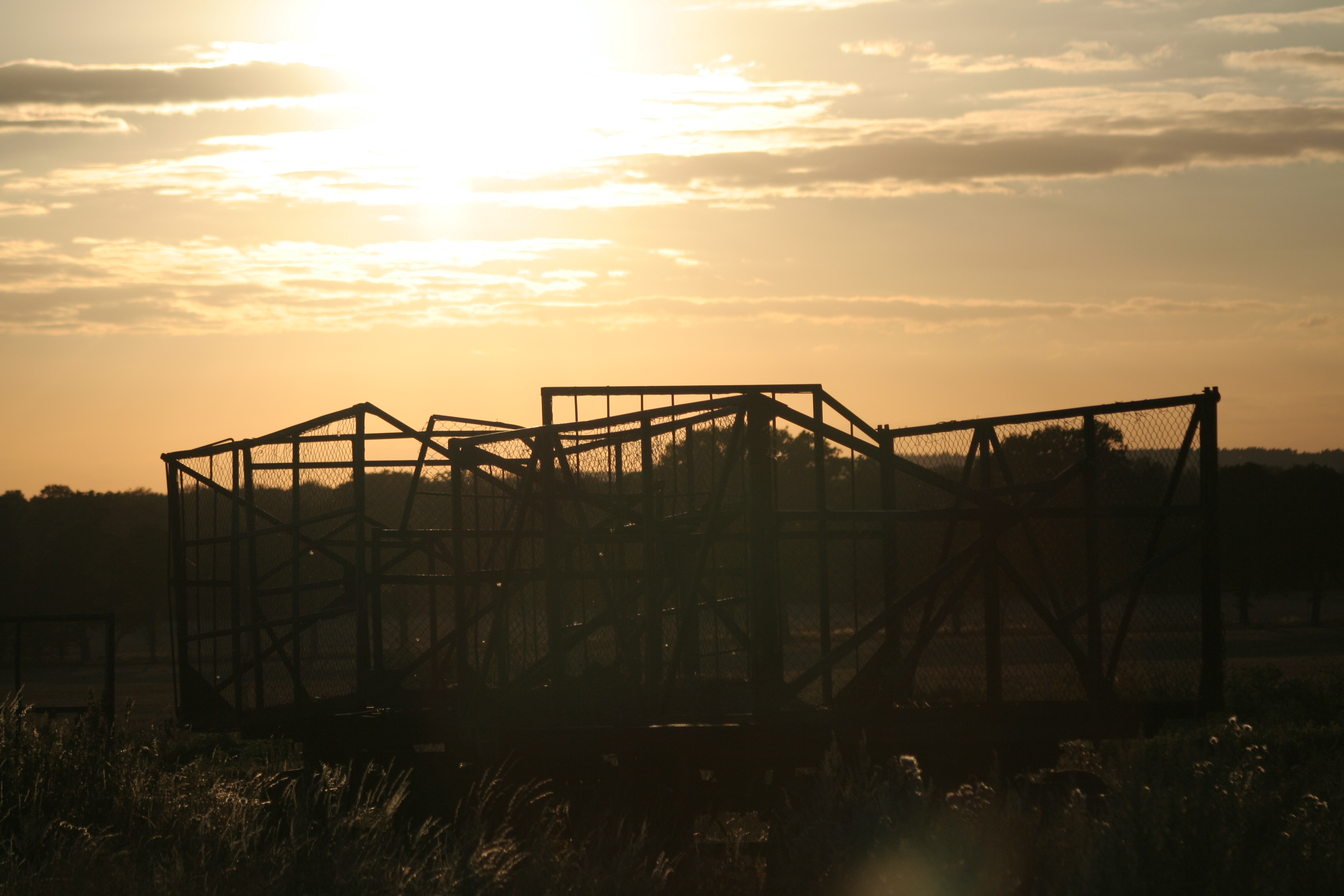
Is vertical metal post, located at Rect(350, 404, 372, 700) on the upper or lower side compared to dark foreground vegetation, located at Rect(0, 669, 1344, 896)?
upper

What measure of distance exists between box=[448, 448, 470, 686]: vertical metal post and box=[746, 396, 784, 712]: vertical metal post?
145cm

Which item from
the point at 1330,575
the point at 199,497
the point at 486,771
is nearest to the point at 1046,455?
the point at 486,771

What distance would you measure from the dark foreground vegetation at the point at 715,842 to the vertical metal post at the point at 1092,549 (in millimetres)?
684

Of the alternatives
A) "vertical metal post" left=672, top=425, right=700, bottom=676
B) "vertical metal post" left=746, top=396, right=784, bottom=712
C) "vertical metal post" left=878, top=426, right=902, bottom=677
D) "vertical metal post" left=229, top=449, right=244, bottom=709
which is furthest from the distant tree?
"vertical metal post" left=746, top=396, right=784, bottom=712

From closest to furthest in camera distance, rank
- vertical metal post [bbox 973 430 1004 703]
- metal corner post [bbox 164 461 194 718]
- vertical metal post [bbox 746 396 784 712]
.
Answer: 1. vertical metal post [bbox 746 396 784 712]
2. vertical metal post [bbox 973 430 1004 703]
3. metal corner post [bbox 164 461 194 718]

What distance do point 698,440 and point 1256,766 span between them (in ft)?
35.0

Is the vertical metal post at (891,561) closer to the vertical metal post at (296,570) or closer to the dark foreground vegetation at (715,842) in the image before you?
the dark foreground vegetation at (715,842)

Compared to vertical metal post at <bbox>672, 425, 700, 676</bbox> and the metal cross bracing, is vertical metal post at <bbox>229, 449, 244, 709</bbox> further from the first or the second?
vertical metal post at <bbox>672, 425, 700, 676</bbox>

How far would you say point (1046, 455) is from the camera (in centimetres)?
1039

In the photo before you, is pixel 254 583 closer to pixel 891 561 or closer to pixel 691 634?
pixel 691 634

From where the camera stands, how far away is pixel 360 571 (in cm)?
1181

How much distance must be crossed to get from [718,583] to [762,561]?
176 inches

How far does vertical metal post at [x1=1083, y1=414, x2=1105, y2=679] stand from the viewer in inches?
324

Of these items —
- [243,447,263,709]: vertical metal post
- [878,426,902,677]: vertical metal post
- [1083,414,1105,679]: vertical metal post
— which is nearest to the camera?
[1083,414,1105,679]: vertical metal post
